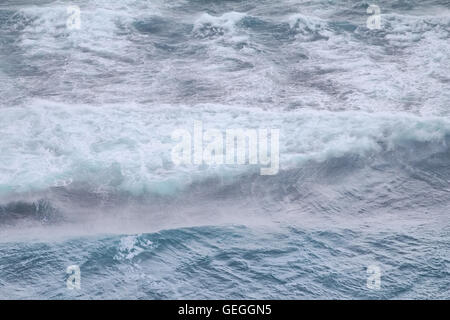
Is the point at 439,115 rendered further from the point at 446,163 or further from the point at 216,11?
the point at 216,11

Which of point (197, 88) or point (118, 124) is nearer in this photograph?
point (118, 124)

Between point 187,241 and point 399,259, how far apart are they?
4.32m

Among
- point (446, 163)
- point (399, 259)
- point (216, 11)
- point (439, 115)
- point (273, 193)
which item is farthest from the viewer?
point (216, 11)

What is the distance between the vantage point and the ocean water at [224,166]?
41.1 feet

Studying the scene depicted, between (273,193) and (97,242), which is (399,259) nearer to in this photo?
(273,193)

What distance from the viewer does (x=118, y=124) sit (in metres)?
17.5

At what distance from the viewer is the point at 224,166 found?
15.9 metres

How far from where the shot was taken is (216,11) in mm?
24453

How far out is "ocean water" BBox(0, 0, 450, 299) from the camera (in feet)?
41.1

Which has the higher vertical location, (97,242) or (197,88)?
(197,88)
